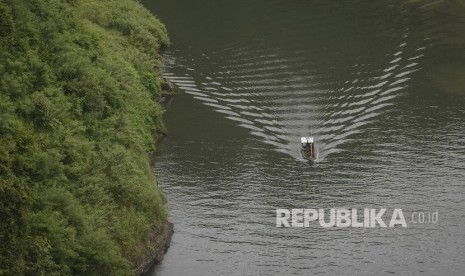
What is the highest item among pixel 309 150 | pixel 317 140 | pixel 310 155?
pixel 317 140

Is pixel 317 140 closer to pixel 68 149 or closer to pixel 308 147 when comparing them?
pixel 308 147

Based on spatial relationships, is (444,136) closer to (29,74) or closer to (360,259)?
(360,259)

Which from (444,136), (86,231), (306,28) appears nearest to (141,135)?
(86,231)

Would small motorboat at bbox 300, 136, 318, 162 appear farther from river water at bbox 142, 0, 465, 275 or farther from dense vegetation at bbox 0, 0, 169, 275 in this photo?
dense vegetation at bbox 0, 0, 169, 275

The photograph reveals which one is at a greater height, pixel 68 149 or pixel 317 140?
pixel 317 140

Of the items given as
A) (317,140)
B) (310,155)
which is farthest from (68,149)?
(317,140)

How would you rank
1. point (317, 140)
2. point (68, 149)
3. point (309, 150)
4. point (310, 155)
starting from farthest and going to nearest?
point (317, 140) → point (309, 150) → point (310, 155) → point (68, 149)

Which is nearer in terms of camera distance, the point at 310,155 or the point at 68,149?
the point at 68,149
